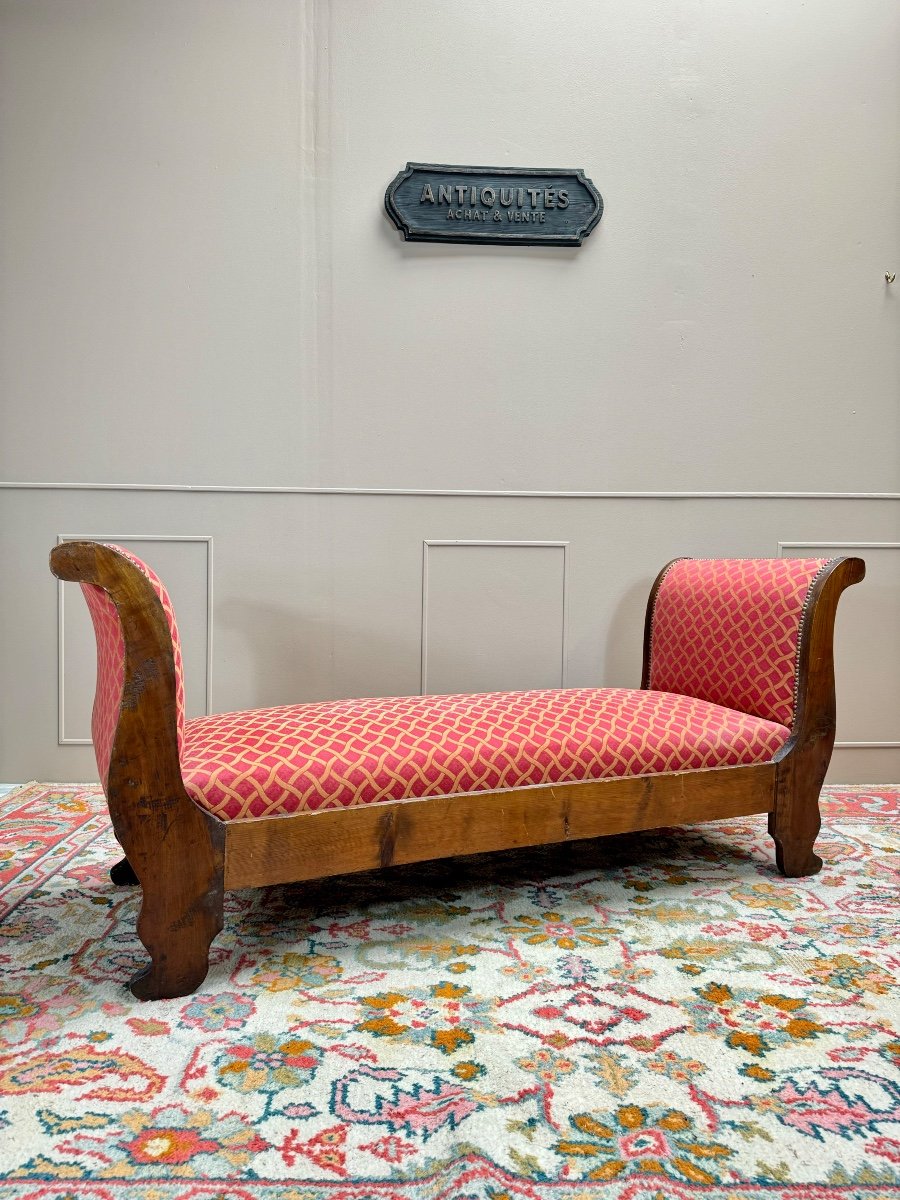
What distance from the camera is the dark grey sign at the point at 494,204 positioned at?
302 cm

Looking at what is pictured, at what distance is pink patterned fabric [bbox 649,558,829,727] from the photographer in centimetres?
235

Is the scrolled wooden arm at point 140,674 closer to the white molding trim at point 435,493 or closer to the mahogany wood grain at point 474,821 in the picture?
the mahogany wood grain at point 474,821

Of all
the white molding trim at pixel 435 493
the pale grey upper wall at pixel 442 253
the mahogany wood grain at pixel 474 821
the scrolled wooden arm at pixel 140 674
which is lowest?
the mahogany wood grain at pixel 474 821

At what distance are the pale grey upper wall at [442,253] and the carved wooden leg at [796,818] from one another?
1.29 m

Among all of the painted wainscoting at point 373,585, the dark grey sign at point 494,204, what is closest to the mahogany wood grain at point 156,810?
the painted wainscoting at point 373,585

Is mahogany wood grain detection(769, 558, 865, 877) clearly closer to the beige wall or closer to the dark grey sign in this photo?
the beige wall

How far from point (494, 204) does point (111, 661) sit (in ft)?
7.38

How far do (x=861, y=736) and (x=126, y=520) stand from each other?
2.96 m

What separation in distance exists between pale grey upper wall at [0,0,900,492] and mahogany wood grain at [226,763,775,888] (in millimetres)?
1358

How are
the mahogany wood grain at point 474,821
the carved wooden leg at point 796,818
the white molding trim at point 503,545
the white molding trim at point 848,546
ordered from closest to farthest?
the mahogany wood grain at point 474,821, the carved wooden leg at point 796,818, the white molding trim at point 503,545, the white molding trim at point 848,546

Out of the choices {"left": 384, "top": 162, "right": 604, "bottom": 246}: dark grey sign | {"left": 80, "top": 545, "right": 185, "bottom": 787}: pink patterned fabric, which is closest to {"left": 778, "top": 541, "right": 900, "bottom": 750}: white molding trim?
{"left": 384, "top": 162, "right": 604, "bottom": 246}: dark grey sign

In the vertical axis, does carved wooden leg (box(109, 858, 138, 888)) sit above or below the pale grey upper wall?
below

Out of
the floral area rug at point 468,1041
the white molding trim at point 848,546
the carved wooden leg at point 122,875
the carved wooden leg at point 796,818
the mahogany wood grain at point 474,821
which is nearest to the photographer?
the floral area rug at point 468,1041

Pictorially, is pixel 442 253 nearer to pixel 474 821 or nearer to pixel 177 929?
pixel 474 821
